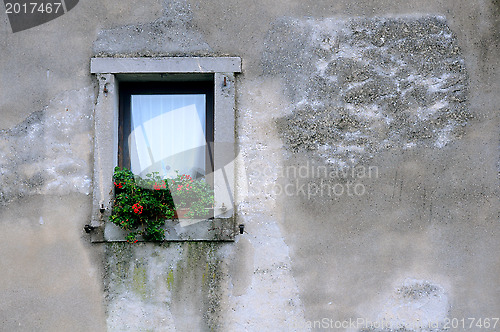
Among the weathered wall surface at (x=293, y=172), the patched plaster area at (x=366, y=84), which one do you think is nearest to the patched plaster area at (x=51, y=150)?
the weathered wall surface at (x=293, y=172)

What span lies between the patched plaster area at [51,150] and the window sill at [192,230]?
1.56ft

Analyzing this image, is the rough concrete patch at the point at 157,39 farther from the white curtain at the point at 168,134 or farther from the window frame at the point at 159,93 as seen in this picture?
the white curtain at the point at 168,134

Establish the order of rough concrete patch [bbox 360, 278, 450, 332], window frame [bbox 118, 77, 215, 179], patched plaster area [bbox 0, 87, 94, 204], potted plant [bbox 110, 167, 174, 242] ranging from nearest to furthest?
potted plant [bbox 110, 167, 174, 242]
rough concrete patch [bbox 360, 278, 450, 332]
patched plaster area [bbox 0, 87, 94, 204]
window frame [bbox 118, 77, 215, 179]

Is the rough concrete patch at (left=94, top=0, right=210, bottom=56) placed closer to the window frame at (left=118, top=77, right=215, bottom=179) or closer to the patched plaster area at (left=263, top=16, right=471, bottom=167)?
the window frame at (left=118, top=77, right=215, bottom=179)

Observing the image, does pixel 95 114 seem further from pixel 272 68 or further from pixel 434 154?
pixel 434 154

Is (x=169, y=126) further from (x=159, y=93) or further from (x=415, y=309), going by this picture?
(x=415, y=309)

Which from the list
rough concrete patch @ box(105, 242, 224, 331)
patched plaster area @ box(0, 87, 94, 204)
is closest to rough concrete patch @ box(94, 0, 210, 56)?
patched plaster area @ box(0, 87, 94, 204)

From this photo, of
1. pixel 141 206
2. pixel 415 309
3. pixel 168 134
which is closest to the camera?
pixel 141 206

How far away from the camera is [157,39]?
5023mm

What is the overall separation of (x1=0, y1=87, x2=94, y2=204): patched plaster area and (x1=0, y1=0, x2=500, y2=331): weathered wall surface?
1 cm

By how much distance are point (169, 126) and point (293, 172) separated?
1.44 meters

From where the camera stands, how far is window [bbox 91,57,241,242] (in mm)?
4891

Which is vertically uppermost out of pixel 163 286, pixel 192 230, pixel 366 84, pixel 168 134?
pixel 366 84

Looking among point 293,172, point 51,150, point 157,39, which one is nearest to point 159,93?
point 157,39
